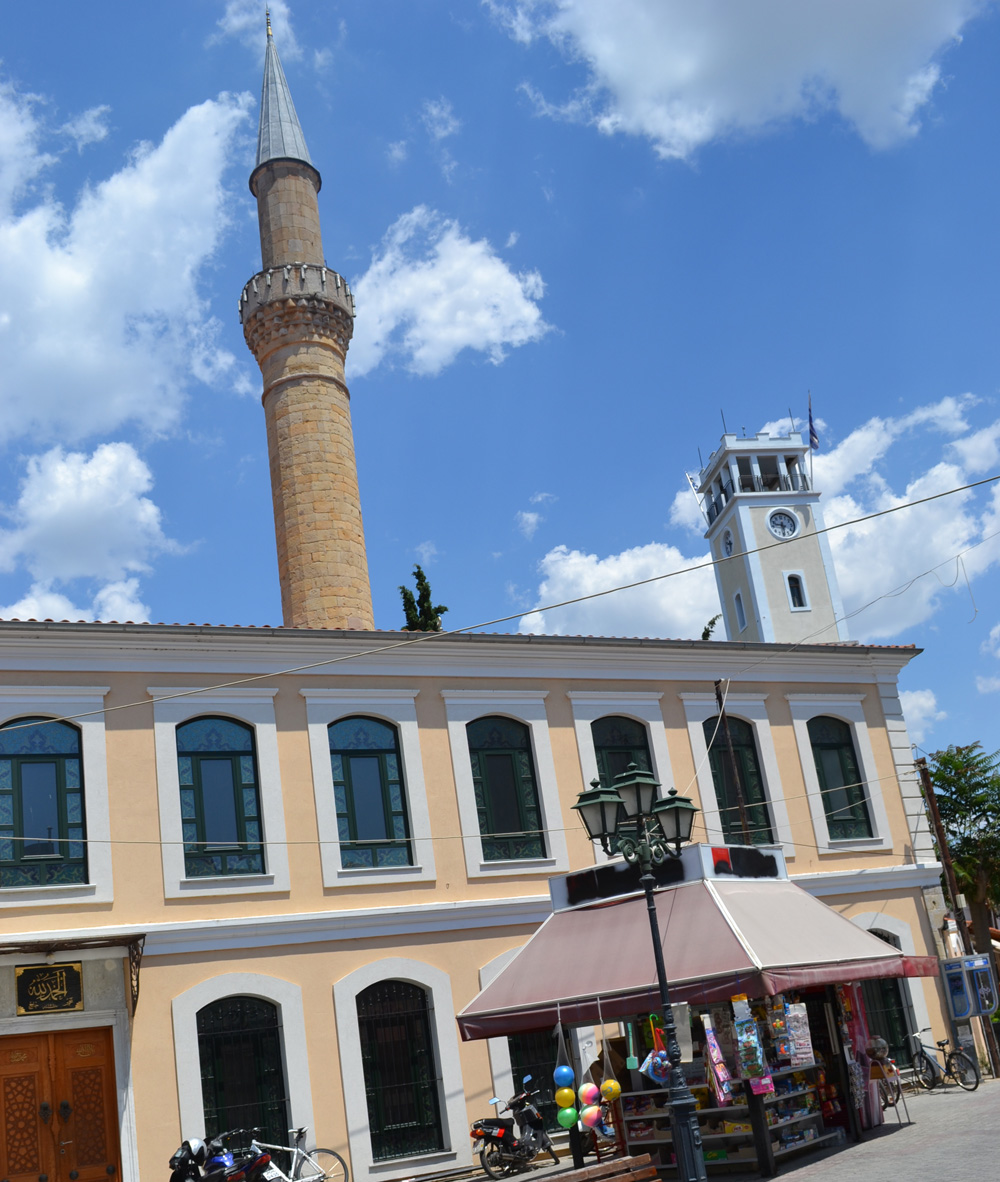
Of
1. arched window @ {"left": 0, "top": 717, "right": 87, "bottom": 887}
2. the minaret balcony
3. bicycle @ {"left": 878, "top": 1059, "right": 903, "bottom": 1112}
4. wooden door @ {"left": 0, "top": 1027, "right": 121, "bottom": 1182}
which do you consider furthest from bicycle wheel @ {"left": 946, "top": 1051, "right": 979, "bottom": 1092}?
the minaret balcony

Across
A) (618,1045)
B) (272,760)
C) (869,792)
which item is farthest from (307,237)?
(618,1045)

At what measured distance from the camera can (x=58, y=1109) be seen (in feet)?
42.3

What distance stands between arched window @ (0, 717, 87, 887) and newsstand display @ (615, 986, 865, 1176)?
6669 mm

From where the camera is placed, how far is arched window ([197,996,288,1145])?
536 inches

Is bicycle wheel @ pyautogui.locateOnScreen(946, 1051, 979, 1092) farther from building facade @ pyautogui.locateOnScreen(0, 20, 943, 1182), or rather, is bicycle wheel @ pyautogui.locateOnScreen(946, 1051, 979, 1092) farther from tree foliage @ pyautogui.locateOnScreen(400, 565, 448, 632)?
tree foliage @ pyautogui.locateOnScreen(400, 565, 448, 632)

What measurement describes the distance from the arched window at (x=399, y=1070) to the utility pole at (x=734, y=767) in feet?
18.9

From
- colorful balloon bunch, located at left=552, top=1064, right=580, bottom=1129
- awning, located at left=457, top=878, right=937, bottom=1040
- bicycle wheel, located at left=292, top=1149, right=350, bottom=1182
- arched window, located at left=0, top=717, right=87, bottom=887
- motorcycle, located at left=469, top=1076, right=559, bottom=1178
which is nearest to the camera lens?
colorful balloon bunch, located at left=552, top=1064, right=580, bottom=1129

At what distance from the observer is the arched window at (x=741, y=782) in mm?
18219

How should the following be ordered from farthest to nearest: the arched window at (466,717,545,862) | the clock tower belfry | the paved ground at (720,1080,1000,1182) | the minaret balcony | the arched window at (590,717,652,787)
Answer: the clock tower belfry → the minaret balcony → the arched window at (590,717,652,787) → the arched window at (466,717,545,862) → the paved ground at (720,1080,1000,1182)

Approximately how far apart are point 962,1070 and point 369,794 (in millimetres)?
9497

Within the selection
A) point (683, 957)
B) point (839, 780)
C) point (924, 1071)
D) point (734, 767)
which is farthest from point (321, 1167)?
point (839, 780)

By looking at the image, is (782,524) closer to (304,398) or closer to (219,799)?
(304,398)

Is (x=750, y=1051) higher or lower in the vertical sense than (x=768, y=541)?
lower

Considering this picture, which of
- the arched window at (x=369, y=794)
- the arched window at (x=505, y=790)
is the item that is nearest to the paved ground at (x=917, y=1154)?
the arched window at (x=505, y=790)
